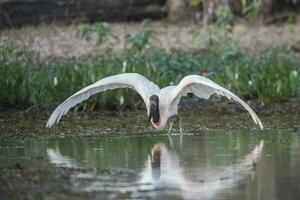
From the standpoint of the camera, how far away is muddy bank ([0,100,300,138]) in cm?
1234

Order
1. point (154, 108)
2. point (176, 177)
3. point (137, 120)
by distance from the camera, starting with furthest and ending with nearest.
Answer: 1. point (137, 120)
2. point (154, 108)
3. point (176, 177)

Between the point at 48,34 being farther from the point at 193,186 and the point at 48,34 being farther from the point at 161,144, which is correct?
the point at 193,186

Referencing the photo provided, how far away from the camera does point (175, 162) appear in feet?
32.1

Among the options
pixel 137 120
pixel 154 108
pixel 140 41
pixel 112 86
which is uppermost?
pixel 140 41

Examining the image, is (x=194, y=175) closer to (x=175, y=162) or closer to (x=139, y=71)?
(x=175, y=162)

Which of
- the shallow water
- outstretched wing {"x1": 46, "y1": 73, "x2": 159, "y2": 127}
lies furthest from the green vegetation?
the shallow water

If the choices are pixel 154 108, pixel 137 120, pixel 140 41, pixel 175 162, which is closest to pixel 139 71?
pixel 137 120

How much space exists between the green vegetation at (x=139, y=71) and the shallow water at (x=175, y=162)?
8.62ft

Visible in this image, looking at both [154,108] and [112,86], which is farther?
[112,86]

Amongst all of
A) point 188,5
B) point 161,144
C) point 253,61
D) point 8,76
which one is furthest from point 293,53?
point 161,144

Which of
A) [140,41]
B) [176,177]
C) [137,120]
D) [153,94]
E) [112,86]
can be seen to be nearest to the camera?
[176,177]

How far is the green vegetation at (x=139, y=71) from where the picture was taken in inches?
563

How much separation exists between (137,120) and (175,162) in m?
3.62

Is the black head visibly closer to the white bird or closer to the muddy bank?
the white bird
